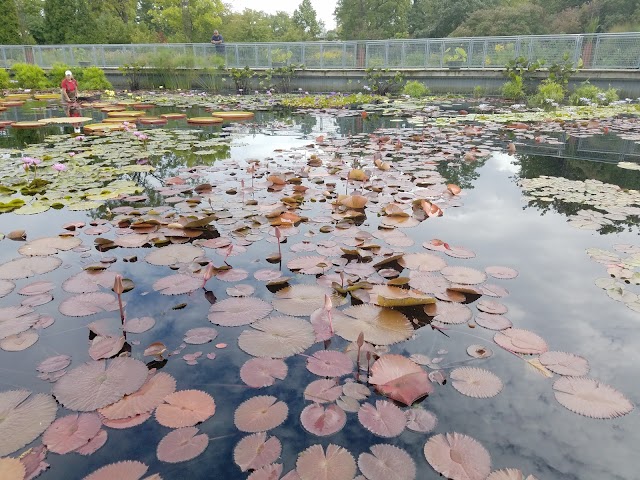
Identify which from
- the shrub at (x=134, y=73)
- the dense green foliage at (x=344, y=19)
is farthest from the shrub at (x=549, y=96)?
the shrub at (x=134, y=73)

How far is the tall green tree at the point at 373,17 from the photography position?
116ft

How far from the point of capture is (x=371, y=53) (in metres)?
17.3

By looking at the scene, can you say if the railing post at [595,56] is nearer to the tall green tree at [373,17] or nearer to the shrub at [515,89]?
the shrub at [515,89]

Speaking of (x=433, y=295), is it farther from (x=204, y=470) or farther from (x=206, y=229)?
(x=206, y=229)

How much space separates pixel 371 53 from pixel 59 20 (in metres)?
23.9

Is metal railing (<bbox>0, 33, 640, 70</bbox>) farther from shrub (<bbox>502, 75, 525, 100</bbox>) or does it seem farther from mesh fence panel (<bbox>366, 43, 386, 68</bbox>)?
shrub (<bbox>502, 75, 525, 100</bbox>)

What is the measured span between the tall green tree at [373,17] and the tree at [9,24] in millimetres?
24193

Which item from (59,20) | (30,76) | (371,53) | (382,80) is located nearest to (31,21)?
(59,20)

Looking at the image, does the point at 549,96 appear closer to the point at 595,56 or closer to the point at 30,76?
the point at 595,56

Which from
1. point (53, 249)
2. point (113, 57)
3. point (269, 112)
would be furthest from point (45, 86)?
point (53, 249)

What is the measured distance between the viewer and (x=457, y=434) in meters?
1.24

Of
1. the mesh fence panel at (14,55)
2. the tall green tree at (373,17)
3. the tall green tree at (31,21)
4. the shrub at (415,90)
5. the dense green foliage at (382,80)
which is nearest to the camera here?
the shrub at (415,90)

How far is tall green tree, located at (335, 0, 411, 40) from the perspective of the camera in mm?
35312

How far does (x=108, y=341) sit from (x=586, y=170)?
4.75m
